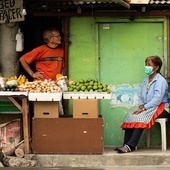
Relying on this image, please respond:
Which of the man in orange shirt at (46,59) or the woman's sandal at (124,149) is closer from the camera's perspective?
→ the woman's sandal at (124,149)

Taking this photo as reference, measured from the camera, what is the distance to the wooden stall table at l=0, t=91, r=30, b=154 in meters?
8.91

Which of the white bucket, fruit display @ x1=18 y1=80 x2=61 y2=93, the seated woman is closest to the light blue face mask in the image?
the seated woman

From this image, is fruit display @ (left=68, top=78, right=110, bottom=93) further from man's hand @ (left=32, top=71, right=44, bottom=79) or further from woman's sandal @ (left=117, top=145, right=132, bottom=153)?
woman's sandal @ (left=117, top=145, right=132, bottom=153)

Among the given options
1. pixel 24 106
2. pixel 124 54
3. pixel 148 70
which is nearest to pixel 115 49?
pixel 124 54

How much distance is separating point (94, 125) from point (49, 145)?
831mm

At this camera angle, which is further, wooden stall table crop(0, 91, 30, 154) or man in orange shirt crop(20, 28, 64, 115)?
man in orange shirt crop(20, 28, 64, 115)

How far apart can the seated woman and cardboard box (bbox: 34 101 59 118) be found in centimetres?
125

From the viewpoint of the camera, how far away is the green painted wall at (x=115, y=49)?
33.2ft

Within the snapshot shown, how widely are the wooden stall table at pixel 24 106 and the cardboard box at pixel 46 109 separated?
168mm

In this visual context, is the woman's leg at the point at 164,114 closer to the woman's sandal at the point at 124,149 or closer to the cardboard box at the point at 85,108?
the woman's sandal at the point at 124,149

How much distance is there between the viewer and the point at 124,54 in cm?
1014

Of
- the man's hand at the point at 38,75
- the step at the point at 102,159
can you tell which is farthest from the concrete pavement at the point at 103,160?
the man's hand at the point at 38,75

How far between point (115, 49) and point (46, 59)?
1.30 metres

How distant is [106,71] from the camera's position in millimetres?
10172
